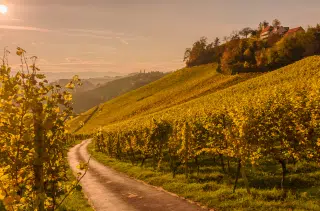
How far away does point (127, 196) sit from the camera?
18.3 meters

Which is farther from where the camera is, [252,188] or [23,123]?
[252,188]

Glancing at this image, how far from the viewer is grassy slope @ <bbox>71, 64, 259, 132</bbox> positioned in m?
87.9

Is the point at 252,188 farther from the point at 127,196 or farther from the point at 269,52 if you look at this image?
the point at 269,52

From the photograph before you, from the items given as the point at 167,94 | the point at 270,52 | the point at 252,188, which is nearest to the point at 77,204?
the point at 252,188

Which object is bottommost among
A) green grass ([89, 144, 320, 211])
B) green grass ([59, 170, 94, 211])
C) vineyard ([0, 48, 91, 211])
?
green grass ([59, 170, 94, 211])

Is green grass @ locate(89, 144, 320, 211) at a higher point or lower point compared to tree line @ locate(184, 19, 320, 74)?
lower

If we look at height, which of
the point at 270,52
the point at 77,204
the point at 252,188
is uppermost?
the point at 270,52

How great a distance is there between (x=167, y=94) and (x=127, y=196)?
8828 centimetres

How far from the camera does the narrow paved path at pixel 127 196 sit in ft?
51.0

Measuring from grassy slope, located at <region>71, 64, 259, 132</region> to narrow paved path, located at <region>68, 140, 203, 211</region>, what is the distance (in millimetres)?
62412

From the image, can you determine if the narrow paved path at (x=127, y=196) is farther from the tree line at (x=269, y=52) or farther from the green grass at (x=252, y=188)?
the tree line at (x=269, y=52)

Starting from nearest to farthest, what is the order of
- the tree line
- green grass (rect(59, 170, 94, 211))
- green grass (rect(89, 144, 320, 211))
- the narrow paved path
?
1. green grass (rect(89, 144, 320, 211))
2. the narrow paved path
3. green grass (rect(59, 170, 94, 211))
4. the tree line

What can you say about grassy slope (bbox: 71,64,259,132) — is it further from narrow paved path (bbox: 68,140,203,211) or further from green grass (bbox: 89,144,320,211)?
green grass (bbox: 89,144,320,211)

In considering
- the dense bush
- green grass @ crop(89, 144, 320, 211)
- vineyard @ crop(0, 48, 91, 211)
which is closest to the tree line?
the dense bush
